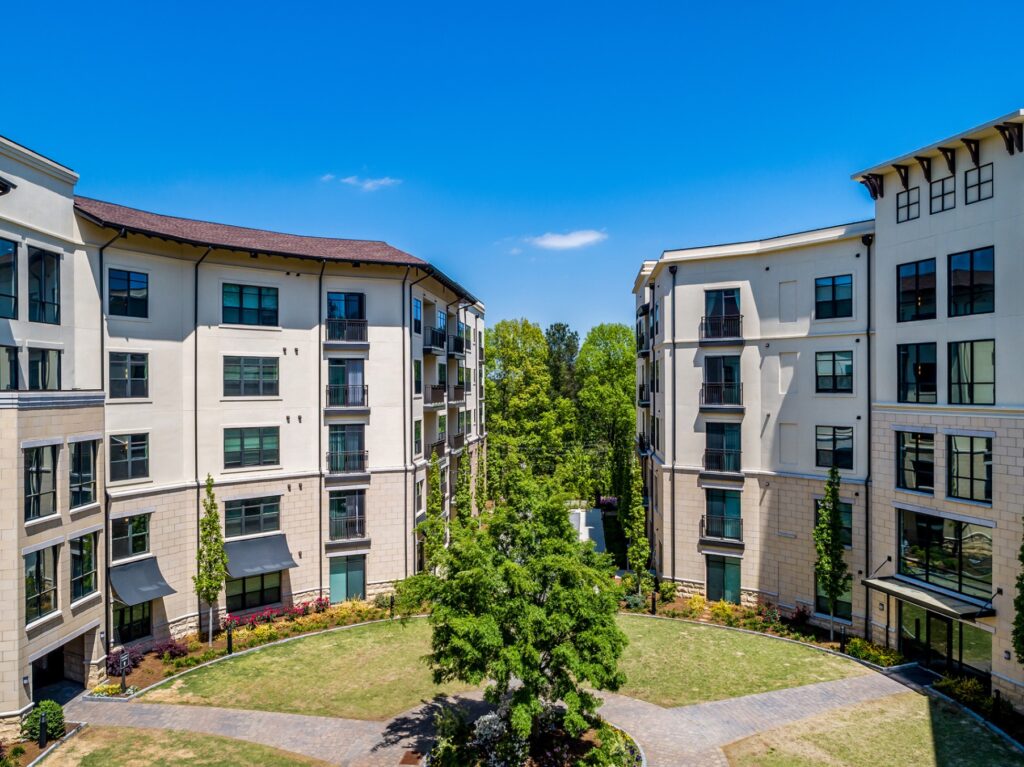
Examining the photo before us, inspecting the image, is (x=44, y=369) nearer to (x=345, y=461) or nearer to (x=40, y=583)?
(x=40, y=583)

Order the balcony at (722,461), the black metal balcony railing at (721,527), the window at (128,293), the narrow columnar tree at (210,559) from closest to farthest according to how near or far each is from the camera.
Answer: the window at (128,293) → the narrow columnar tree at (210,559) → the black metal balcony railing at (721,527) → the balcony at (722,461)

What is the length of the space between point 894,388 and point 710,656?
40.3 feet

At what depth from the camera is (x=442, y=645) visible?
15055 mm

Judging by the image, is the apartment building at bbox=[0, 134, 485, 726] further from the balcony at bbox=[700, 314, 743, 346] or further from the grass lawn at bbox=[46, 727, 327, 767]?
the balcony at bbox=[700, 314, 743, 346]

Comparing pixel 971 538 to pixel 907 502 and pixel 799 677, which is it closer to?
pixel 907 502

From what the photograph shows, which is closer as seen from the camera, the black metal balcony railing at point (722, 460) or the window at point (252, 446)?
the window at point (252, 446)

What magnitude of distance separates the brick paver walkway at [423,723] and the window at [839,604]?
177 inches

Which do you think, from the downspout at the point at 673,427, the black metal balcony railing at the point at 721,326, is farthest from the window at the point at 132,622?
the black metal balcony railing at the point at 721,326

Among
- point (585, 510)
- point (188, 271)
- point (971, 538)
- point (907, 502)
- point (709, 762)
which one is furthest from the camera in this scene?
point (585, 510)

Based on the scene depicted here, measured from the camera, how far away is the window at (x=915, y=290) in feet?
71.5

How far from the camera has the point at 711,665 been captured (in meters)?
22.5

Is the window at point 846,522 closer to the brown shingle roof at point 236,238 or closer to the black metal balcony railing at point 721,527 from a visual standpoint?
Answer: the black metal balcony railing at point 721,527

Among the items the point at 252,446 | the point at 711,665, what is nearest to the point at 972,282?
the point at 711,665

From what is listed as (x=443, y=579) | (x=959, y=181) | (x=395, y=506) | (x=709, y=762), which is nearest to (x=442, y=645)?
(x=443, y=579)
